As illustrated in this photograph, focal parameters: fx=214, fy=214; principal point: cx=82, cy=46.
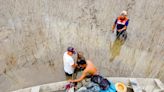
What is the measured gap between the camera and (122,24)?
20.3 feet

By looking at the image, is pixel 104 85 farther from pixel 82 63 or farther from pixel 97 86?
pixel 82 63

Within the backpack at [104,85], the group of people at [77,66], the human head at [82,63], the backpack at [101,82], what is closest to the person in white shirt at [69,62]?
the group of people at [77,66]

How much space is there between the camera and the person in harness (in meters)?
6.09

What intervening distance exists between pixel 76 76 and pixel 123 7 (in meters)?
3.84

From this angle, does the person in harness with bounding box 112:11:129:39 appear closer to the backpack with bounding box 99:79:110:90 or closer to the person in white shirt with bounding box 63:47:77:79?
the person in white shirt with bounding box 63:47:77:79

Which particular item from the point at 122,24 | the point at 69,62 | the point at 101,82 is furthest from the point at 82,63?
the point at 122,24

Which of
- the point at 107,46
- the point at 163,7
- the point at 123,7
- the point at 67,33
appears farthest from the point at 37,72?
the point at 163,7

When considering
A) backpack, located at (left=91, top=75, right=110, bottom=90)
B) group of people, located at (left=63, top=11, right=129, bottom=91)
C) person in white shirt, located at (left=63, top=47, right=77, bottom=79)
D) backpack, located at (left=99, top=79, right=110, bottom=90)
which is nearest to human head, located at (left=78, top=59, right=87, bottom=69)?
group of people, located at (left=63, top=11, right=129, bottom=91)

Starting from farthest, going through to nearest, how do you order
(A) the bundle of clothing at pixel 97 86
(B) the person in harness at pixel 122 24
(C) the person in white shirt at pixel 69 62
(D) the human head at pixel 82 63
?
(B) the person in harness at pixel 122 24
(D) the human head at pixel 82 63
(C) the person in white shirt at pixel 69 62
(A) the bundle of clothing at pixel 97 86

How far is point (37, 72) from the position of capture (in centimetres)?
569

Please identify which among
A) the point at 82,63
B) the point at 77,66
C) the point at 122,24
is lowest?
the point at 77,66

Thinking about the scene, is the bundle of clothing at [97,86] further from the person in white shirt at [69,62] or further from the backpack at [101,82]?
the person in white shirt at [69,62]

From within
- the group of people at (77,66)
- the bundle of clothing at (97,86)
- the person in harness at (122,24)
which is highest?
the person in harness at (122,24)

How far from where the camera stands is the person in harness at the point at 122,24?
609 centimetres
